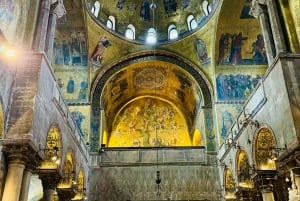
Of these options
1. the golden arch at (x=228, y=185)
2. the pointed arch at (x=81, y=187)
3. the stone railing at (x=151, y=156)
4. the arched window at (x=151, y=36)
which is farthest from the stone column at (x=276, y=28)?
the arched window at (x=151, y=36)

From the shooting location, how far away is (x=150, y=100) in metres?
24.8

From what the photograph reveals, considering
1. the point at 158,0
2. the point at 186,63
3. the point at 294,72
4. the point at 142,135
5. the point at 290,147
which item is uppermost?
the point at 158,0

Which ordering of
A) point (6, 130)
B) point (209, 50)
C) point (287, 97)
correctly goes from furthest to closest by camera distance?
point (209, 50)
point (287, 97)
point (6, 130)

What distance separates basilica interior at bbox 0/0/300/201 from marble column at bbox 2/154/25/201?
0.09 feet

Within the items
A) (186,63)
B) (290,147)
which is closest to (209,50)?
(186,63)

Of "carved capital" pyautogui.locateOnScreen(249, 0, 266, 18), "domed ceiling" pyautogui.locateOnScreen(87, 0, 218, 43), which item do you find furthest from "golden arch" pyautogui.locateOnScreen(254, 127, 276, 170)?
"domed ceiling" pyautogui.locateOnScreen(87, 0, 218, 43)

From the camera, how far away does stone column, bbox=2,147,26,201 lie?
849 cm

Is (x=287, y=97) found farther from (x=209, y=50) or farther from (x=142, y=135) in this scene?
(x=142, y=135)

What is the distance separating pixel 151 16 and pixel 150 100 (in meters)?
5.97

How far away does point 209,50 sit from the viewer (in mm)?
19859

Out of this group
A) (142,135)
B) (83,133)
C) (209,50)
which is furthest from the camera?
(142,135)

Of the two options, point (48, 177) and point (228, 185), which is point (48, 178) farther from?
point (228, 185)

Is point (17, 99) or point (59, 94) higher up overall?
point (59, 94)

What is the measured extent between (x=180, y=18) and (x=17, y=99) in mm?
14313
